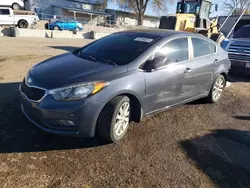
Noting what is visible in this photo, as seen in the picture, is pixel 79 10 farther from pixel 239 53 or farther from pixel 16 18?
pixel 239 53

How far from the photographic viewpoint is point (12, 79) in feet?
21.0

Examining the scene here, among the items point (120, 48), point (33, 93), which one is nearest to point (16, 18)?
point (120, 48)

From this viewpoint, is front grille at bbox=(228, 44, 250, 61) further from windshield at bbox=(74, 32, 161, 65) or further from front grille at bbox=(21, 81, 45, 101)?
front grille at bbox=(21, 81, 45, 101)

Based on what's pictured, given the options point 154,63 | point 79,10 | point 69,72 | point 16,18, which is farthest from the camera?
point 79,10

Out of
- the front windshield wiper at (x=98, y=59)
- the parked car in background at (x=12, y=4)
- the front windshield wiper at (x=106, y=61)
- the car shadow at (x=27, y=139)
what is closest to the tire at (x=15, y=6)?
the parked car in background at (x=12, y=4)

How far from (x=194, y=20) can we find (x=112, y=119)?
11480 millimetres

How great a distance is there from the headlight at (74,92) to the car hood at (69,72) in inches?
2.9

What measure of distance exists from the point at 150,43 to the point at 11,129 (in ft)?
8.39

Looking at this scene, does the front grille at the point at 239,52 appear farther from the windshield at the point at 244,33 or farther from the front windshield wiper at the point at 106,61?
the front windshield wiper at the point at 106,61

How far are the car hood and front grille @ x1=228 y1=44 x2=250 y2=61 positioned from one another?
243 inches

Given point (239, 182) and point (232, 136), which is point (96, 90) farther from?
point (232, 136)

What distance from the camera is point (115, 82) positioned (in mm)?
3311

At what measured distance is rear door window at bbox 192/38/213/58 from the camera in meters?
4.72

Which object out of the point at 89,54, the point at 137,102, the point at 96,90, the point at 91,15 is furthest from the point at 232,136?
the point at 91,15
